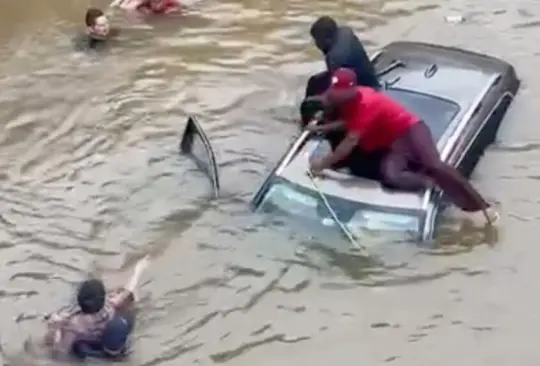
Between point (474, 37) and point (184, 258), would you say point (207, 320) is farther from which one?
point (474, 37)

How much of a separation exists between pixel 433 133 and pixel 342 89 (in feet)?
2.52

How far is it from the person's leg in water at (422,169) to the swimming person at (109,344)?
2.19m

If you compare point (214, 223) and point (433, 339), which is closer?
point (433, 339)

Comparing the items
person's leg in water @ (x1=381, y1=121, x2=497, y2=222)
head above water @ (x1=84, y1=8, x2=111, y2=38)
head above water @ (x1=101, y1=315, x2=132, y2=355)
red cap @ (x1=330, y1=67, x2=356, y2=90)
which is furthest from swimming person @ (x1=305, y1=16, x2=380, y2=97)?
head above water @ (x1=101, y1=315, x2=132, y2=355)

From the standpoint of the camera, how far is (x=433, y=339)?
8.34 meters

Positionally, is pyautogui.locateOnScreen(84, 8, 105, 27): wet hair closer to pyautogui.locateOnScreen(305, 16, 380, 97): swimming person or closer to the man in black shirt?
the man in black shirt

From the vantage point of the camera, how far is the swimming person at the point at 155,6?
1317 cm

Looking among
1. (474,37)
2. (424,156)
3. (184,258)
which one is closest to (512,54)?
(474,37)

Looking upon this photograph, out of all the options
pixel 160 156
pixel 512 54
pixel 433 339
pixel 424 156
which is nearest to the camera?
pixel 433 339

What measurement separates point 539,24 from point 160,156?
176 inches

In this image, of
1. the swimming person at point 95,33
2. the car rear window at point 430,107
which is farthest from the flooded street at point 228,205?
the car rear window at point 430,107

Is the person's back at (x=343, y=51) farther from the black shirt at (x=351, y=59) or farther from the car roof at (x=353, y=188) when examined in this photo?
the car roof at (x=353, y=188)

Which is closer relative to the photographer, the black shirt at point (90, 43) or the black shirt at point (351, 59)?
the black shirt at point (351, 59)

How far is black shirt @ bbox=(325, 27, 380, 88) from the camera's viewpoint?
32.5 feet
